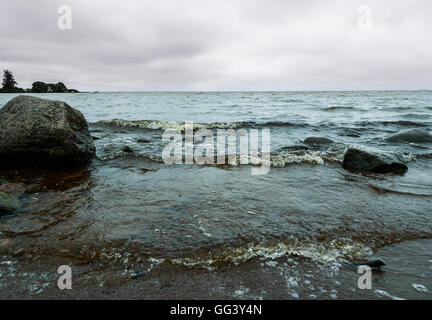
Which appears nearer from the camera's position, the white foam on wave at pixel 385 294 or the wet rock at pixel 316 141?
the white foam on wave at pixel 385 294

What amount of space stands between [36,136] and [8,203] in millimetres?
2470

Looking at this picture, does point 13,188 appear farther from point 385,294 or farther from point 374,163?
point 374,163

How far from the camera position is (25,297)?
6.93 ft

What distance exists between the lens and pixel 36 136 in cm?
554

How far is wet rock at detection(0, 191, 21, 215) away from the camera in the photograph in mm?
3465

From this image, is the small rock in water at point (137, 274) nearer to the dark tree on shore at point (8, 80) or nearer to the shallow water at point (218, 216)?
the shallow water at point (218, 216)

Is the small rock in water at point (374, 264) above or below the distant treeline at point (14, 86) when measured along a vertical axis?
below

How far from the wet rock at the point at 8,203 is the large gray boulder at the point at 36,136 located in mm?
2127

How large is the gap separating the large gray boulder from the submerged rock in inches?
256

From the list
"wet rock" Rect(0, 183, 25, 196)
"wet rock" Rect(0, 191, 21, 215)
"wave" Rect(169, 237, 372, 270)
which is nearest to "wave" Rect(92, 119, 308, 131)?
"wet rock" Rect(0, 183, 25, 196)

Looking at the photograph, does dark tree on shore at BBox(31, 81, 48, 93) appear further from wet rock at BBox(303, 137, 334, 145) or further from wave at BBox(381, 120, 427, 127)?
wet rock at BBox(303, 137, 334, 145)

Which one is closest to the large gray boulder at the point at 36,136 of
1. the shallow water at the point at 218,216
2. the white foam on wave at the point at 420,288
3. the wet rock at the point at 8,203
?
the shallow water at the point at 218,216

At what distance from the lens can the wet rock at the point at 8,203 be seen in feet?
11.4

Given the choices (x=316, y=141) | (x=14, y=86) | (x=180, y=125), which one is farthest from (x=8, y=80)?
(x=316, y=141)
